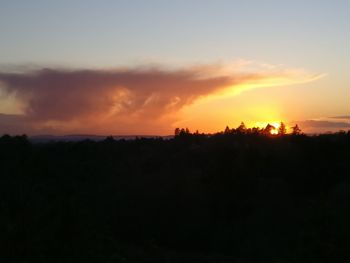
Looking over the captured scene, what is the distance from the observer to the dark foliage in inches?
627

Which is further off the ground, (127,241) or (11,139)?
(11,139)

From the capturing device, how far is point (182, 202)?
36.9m

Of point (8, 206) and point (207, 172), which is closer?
point (8, 206)

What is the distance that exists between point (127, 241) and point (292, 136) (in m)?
25.4

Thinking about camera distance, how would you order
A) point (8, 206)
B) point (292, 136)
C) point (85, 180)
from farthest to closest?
point (292, 136) → point (85, 180) → point (8, 206)

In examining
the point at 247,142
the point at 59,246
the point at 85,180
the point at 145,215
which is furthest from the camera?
the point at 247,142

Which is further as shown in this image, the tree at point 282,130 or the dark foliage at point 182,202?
the tree at point 282,130

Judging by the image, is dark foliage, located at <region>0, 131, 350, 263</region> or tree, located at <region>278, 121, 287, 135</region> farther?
tree, located at <region>278, 121, 287, 135</region>

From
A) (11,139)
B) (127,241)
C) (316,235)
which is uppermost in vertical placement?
(11,139)

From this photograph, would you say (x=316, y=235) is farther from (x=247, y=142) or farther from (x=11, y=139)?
(x=11, y=139)

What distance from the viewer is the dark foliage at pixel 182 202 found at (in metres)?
15.9

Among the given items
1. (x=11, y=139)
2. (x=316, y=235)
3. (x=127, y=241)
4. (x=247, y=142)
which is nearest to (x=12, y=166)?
(x=127, y=241)

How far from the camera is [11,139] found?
50.9 meters

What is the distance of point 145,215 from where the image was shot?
35.4 meters
